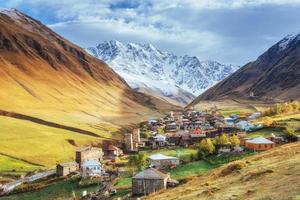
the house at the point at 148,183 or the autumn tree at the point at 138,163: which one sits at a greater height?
the autumn tree at the point at 138,163

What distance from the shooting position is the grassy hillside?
1789 inches

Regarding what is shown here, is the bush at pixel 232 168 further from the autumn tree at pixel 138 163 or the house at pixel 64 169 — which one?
the house at pixel 64 169

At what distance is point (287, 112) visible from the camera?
19100 cm

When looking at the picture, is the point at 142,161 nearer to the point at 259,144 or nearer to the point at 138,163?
the point at 138,163

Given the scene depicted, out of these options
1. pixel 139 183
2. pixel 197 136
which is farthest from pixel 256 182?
pixel 197 136

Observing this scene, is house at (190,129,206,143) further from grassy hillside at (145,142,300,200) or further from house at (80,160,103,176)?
grassy hillside at (145,142,300,200)

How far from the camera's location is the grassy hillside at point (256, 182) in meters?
45.4

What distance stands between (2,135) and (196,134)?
7575 cm

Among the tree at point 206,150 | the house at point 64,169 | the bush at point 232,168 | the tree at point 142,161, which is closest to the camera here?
the bush at point 232,168

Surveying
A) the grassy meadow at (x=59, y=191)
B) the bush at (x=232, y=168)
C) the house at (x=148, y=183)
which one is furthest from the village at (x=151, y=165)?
the bush at (x=232, y=168)

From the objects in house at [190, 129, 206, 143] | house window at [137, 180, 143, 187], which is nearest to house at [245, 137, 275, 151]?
house window at [137, 180, 143, 187]

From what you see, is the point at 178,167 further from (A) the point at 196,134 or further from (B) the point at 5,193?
(A) the point at 196,134

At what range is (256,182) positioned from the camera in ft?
172

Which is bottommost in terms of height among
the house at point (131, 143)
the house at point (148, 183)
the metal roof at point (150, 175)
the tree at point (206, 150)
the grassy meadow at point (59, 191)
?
the grassy meadow at point (59, 191)
